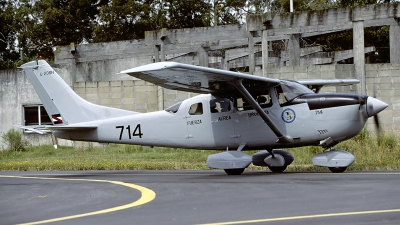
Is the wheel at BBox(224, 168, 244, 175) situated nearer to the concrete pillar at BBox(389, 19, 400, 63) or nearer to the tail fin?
the tail fin

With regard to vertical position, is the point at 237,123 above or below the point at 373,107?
below

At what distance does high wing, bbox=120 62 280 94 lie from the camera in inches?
530

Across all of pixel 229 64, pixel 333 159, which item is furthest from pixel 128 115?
pixel 229 64

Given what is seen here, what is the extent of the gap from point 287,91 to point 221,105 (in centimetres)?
158

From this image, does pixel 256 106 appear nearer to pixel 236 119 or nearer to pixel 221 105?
pixel 236 119

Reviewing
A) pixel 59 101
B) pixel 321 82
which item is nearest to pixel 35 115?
pixel 59 101

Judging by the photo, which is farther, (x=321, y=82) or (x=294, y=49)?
(x=294, y=49)

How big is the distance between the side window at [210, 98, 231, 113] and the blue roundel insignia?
1.33 metres

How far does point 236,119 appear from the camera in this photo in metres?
15.9

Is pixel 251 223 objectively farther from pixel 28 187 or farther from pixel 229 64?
pixel 229 64

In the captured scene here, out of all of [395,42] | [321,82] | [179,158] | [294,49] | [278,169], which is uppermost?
[294,49]

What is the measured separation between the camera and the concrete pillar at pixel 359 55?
22172 millimetres

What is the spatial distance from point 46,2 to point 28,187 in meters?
39.6

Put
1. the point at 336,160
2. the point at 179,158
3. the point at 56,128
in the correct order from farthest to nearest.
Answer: the point at 179,158 → the point at 56,128 → the point at 336,160
